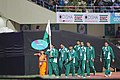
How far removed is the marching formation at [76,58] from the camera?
22562 millimetres

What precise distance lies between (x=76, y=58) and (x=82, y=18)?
12.3 m

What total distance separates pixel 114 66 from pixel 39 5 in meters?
10.6

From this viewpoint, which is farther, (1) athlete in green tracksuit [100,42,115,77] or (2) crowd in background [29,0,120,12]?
(2) crowd in background [29,0,120,12]

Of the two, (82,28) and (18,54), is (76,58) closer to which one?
(18,54)

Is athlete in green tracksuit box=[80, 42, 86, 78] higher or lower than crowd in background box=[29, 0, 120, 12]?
lower

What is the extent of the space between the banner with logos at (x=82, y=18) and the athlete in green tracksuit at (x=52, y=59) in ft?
38.5

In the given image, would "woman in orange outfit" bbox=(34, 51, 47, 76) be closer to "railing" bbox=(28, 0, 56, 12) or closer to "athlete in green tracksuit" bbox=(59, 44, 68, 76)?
"athlete in green tracksuit" bbox=(59, 44, 68, 76)

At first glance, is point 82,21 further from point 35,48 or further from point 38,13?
point 35,48

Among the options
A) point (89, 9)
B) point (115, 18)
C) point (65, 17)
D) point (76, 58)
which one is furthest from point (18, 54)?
point (115, 18)

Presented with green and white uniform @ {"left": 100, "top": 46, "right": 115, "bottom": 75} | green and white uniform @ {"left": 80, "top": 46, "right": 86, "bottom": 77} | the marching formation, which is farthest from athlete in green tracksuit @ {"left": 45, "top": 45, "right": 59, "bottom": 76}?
green and white uniform @ {"left": 100, "top": 46, "right": 115, "bottom": 75}

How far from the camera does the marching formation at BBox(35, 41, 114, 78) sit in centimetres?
2256

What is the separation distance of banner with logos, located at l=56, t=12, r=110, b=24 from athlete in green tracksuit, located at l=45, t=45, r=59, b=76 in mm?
11741

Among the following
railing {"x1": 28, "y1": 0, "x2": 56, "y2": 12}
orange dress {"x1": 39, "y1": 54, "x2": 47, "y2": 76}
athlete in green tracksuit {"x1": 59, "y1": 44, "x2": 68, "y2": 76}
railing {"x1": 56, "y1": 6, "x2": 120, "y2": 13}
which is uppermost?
railing {"x1": 28, "y1": 0, "x2": 56, "y2": 12}

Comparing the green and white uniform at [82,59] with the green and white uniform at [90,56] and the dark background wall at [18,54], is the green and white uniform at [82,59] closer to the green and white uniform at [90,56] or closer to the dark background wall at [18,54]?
the green and white uniform at [90,56]
